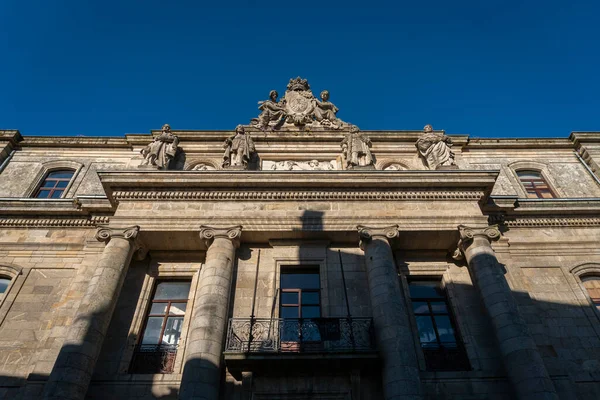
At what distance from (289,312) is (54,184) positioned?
11583mm

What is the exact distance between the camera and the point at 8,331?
472 inches

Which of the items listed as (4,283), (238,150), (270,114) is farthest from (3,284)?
(270,114)

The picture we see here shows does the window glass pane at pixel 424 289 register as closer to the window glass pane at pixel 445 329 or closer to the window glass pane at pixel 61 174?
the window glass pane at pixel 445 329

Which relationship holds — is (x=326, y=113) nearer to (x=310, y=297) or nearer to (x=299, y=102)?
(x=299, y=102)

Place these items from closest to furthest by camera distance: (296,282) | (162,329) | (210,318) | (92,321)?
(92,321) < (210,318) < (162,329) < (296,282)

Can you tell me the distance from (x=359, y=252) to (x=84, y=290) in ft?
27.6

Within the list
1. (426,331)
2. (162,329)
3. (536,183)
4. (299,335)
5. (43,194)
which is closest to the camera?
(299,335)

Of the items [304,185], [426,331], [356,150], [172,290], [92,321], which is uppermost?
[356,150]

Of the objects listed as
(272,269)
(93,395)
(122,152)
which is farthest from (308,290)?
(122,152)

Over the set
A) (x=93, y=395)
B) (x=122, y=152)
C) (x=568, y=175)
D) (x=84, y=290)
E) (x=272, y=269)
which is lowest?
(x=93, y=395)

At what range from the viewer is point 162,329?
39.9ft

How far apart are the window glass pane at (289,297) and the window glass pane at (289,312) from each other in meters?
0.21

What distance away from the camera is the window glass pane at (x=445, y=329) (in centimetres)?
1207

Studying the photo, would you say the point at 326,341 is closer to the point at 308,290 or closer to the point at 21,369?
the point at 308,290
